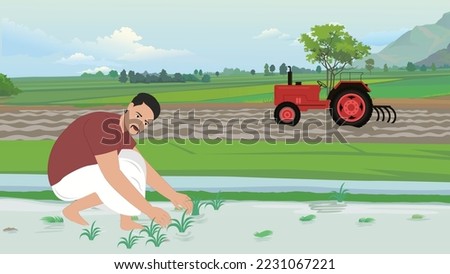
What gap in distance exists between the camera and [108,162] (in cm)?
680

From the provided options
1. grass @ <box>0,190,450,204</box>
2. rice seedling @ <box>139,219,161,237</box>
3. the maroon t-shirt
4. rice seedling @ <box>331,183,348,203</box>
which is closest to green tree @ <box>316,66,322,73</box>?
grass @ <box>0,190,450,204</box>

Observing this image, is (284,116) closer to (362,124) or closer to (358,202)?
(362,124)

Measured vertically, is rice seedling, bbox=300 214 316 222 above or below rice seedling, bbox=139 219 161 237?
below

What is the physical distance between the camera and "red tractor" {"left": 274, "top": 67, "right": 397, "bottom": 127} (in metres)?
17.3

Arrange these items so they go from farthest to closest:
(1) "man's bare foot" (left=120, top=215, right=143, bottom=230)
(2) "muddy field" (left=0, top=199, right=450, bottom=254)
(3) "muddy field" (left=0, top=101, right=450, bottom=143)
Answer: (3) "muddy field" (left=0, top=101, right=450, bottom=143), (1) "man's bare foot" (left=120, top=215, right=143, bottom=230), (2) "muddy field" (left=0, top=199, right=450, bottom=254)

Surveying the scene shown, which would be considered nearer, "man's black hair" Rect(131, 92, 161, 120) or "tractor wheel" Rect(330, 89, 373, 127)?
"man's black hair" Rect(131, 92, 161, 120)

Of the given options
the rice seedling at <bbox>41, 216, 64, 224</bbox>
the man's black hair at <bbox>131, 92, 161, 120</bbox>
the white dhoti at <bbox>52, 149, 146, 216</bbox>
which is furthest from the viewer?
the rice seedling at <bbox>41, 216, 64, 224</bbox>

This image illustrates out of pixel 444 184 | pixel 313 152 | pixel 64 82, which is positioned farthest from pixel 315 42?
pixel 64 82

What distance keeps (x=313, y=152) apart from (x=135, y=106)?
840 cm

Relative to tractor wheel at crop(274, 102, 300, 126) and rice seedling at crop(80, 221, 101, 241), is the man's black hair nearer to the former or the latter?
rice seedling at crop(80, 221, 101, 241)

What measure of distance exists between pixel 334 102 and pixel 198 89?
12.2m

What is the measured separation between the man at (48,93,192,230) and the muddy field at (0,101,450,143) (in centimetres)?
972

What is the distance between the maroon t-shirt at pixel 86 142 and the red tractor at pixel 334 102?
1105 cm

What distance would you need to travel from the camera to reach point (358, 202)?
370 inches
